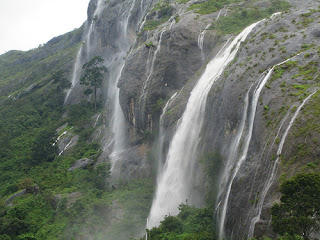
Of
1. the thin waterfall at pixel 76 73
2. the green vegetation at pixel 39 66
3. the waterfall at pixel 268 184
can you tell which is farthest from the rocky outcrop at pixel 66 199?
the green vegetation at pixel 39 66

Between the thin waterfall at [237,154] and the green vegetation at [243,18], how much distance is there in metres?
14.7

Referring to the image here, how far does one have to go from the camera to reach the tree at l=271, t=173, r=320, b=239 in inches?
417

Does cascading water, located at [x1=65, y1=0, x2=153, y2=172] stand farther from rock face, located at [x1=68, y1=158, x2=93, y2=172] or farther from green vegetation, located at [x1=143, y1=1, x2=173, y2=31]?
green vegetation, located at [x1=143, y1=1, x2=173, y2=31]

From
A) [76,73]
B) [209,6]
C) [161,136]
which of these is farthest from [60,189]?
[76,73]

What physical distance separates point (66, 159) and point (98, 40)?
33.0 metres

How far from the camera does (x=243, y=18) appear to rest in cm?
3425

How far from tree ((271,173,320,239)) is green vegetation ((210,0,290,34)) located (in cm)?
2273

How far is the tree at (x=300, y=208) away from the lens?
34.8 feet

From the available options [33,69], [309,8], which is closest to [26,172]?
[309,8]

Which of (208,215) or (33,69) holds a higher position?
(33,69)

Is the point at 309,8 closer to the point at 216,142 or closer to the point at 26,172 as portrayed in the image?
the point at 216,142

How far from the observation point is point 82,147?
43062 mm

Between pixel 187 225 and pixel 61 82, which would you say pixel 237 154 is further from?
pixel 61 82

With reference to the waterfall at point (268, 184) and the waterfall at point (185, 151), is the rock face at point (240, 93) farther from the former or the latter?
the waterfall at point (185, 151)
